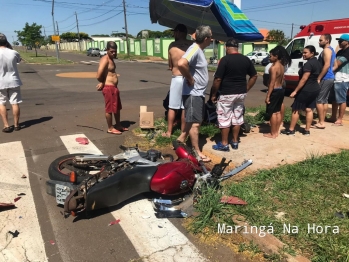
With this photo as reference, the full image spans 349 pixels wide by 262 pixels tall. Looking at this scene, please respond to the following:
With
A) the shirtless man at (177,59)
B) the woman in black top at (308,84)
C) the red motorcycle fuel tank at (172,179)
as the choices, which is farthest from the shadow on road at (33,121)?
the woman in black top at (308,84)

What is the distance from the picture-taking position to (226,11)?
5.79 meters

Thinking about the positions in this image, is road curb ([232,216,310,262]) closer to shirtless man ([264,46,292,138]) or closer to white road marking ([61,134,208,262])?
white road marking ([61,134,208,262])

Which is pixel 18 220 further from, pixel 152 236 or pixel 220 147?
pixel 220 147

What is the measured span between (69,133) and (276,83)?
4.37m

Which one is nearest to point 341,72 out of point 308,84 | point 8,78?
point 308,84

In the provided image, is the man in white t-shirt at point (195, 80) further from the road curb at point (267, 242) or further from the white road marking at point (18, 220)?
the white road marking at point (18, 220)

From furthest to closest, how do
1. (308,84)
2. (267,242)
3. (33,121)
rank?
(33,121) → (308,84) → (267,242)

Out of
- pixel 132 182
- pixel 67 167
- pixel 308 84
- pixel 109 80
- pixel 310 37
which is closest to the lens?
pixel 132 182

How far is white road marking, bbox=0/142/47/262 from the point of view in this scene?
2.66 m

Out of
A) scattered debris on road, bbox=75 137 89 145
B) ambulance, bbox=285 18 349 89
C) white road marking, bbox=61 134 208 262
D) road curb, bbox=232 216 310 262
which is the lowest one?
white road marking, bbox=61 134 208 262

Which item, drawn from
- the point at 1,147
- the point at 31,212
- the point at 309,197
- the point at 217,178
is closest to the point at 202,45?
the point at 217,178

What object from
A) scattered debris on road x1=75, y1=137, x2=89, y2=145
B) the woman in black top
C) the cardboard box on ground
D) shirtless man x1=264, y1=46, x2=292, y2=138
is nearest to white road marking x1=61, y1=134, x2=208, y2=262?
scattered debris on road x1=75, y1=137, x2=89, y2=145

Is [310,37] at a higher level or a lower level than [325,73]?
higher

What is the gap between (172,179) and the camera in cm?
332
